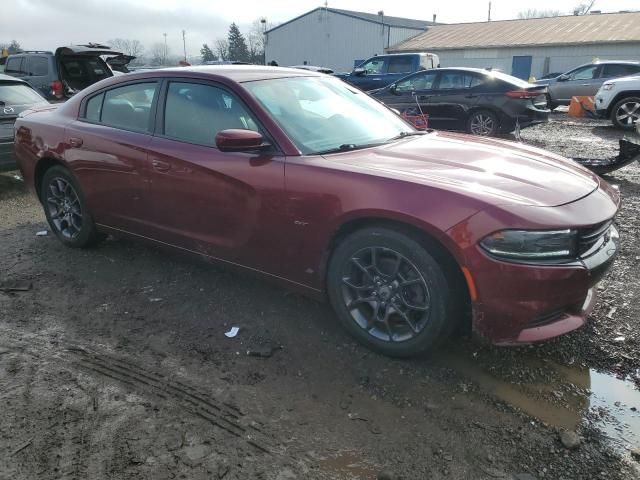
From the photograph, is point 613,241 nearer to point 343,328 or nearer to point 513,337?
point 513,337

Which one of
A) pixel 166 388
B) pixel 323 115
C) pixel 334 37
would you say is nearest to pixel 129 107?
pixel 323 115

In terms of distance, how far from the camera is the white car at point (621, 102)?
1155 centimetres

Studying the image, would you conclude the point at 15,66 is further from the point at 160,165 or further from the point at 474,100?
the point at 160,165

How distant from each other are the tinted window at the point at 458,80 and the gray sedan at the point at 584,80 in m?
6.96

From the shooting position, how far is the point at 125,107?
4.09m

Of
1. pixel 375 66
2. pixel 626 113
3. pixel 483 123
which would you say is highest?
pixel 375 66

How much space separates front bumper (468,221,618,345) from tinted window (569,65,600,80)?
55.7 ft

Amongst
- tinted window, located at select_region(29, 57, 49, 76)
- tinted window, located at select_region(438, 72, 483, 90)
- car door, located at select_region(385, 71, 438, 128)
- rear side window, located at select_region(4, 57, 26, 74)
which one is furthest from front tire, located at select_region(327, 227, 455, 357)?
rear side window, located at select_region(4, 57, 26, 74)

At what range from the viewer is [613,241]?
9.73 feet

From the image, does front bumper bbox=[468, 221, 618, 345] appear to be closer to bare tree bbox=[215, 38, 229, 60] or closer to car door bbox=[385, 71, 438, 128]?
car door bbox=[385, 71, 438, 128]

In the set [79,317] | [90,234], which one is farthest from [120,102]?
[79,317]

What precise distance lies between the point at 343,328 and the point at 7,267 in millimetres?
3093

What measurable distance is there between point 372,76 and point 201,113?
15.9 m

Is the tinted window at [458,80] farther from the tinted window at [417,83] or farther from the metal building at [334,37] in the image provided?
the metal building at [334,37]
